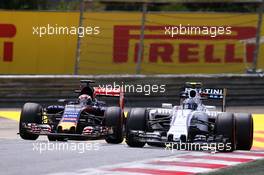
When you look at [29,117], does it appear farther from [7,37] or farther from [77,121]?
[7,37]

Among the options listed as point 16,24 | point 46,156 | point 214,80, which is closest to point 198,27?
point 214,80

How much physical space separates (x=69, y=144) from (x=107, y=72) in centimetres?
949

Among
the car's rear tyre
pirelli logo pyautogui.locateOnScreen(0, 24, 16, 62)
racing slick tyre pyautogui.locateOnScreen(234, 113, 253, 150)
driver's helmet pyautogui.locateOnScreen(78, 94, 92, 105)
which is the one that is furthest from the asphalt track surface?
pirelli logo pyautogui.locateOnScreen(0, 24, 16, 62)

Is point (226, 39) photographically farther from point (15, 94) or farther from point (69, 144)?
point (69, 144)

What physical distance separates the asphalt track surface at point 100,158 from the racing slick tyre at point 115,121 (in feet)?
0.87

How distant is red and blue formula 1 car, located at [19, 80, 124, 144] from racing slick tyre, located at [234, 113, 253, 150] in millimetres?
1868

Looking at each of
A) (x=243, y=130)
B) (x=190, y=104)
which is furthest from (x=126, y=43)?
(x=243, y=130)

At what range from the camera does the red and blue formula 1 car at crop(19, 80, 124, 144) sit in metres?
13.8

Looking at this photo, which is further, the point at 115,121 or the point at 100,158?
the point at 115,121

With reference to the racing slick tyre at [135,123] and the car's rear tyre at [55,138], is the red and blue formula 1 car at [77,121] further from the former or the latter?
the racing slick tyre at [135,123]

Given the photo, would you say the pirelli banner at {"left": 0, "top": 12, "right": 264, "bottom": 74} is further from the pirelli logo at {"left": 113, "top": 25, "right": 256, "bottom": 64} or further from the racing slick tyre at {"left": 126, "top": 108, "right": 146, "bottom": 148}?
the racing slick tyre at {"left": 126, "top": 108, "right": 146, "bottom": 148}

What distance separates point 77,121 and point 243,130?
108 inches

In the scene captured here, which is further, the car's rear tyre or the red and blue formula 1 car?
the car's rear tyre

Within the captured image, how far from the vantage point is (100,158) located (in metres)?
13.1
